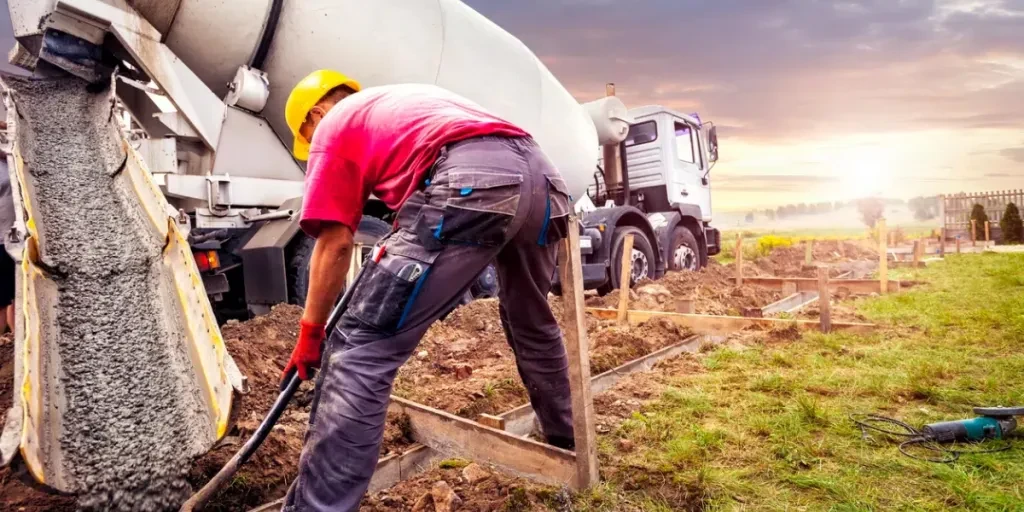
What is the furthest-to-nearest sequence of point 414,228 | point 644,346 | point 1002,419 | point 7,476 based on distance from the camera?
point 644,346 → point 1002,419 → point 7,476 → point 414,228

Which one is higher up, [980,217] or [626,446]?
[980,217]

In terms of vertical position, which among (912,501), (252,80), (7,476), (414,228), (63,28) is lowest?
(912,501)

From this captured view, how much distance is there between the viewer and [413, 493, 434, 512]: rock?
6.76ft

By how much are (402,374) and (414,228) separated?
2.29 metres

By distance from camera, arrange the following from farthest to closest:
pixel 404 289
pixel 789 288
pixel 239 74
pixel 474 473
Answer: pixel 789 288 < pixel 239 74 < pixel 474 473 < pixel 404 289

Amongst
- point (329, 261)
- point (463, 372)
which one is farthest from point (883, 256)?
point (329, 261)

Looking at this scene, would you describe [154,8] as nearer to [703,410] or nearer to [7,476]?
[7,476]

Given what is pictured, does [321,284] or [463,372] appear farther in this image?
[463,372]

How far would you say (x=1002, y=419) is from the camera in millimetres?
2537

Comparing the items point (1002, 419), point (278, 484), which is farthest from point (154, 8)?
point (1002, 419)

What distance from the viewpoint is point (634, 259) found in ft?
24.8

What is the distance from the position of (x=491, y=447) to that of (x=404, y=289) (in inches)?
35.9

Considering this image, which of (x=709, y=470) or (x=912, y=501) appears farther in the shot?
(x=709, y=470)

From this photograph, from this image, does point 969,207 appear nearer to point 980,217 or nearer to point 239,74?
point 980,217
